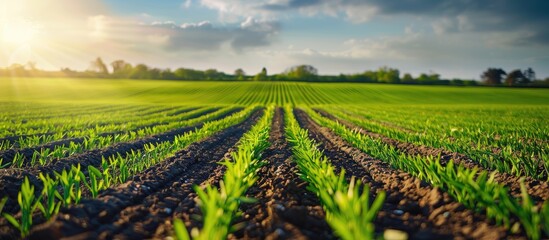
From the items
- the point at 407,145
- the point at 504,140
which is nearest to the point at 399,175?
the point at 407,145

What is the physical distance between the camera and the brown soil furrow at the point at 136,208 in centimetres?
313

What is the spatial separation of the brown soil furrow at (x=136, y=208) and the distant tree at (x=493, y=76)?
119m

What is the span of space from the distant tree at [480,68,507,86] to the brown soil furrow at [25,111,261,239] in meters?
119

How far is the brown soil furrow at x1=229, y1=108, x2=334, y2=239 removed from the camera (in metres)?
3.13

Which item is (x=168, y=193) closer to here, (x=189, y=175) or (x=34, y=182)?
(x=189, y=175)

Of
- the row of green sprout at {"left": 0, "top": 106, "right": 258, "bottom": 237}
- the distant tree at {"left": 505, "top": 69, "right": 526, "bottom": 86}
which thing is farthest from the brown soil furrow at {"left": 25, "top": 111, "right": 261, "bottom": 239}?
the distant tree at {"left": 505, "top": 69, "right": 526, "bottom": 86}

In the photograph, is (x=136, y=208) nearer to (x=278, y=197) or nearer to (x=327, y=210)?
(x=278, y=197)

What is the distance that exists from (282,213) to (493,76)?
4829 inches

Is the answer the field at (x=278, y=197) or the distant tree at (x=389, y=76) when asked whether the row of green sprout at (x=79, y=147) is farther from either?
the distant tree at (x=389, y=76)

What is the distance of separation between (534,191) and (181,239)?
14.2ft

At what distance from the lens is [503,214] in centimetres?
300

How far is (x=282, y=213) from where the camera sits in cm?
346

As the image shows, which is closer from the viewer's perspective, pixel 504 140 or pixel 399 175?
pixel 399 175

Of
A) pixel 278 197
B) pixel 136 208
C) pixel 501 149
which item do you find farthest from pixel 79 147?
pixel 501 149
